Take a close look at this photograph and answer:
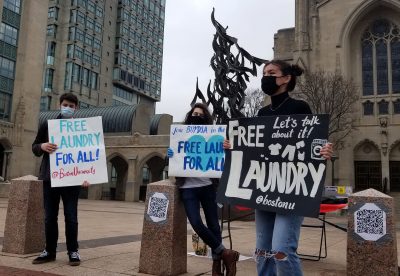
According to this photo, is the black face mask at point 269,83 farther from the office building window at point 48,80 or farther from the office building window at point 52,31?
the office building window at point 52,31

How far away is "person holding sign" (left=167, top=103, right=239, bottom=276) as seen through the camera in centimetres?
472

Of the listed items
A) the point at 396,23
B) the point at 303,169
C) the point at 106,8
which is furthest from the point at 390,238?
the point at 106,8

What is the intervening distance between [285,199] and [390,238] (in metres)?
1.88

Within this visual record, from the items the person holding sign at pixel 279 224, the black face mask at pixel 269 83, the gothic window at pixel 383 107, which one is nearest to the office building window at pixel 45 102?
the gothic window at pixel 383 107

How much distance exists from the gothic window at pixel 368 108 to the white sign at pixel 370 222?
34386mm

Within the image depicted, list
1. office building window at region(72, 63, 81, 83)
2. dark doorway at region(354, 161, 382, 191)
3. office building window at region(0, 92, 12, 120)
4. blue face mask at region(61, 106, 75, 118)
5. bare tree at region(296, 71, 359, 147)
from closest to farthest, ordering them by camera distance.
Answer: blue face mask at region(61, 106, 75, 118) < bare tree at region(296, 71, 359, 147) < dark doorway at region(354, 161, 382, 191) < office building window at region(0, 92, 12, 120) < office building window at region(72, 63, 81, 83)

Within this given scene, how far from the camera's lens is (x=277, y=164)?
386cm

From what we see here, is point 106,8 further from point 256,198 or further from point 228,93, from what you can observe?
point 256,198

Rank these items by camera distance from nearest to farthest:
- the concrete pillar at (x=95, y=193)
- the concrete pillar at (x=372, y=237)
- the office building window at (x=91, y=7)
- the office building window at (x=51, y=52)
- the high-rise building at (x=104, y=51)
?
the concrete pillar at (x=372, y=237)
the concrete pillar at (x=95, y=193)
the office building window at (x=51, y=52)
the high-rise building at (x=104, y=51)
the office building window at (x=91, y=7)

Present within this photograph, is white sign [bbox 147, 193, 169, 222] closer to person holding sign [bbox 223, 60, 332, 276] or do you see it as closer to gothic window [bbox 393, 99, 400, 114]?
person holding sign [bbox 223, 60, 332, 276]

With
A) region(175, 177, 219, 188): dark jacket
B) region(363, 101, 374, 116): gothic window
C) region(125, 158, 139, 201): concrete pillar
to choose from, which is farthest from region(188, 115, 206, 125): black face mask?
region(363, 101, 374, 116): gothic window

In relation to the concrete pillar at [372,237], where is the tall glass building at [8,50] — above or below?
above

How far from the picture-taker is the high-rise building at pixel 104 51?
62.5 m

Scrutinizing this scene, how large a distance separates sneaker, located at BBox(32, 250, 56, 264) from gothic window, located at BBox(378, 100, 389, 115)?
1400 inches
